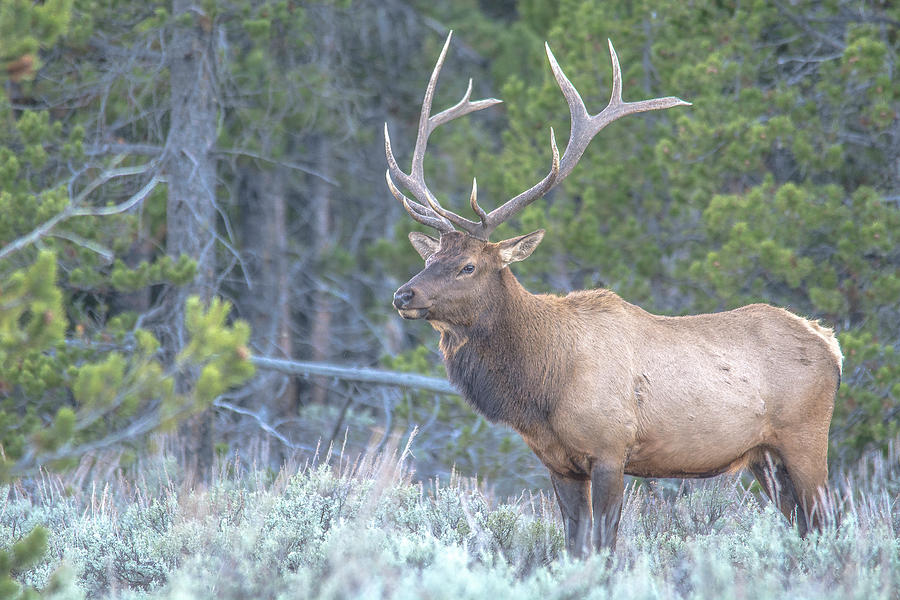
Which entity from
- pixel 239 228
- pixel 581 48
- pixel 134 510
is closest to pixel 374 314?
pixel 239 228

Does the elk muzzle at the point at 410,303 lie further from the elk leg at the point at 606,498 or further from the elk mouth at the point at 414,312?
the elk leg at the point at 606,498

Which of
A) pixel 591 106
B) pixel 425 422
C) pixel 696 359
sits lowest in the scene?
pixel 425 422

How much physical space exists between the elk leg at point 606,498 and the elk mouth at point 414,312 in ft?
4.40

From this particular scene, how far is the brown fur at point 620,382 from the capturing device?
537 centimetres

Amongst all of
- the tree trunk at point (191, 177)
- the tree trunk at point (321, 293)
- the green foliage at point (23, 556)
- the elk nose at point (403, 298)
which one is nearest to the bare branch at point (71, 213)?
the tree trunk at point (191, 177)

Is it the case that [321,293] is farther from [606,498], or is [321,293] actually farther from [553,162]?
[606,498]

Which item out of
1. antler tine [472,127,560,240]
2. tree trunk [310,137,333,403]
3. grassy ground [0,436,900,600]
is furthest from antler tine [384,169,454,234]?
tree trunk [310,137,333,403]

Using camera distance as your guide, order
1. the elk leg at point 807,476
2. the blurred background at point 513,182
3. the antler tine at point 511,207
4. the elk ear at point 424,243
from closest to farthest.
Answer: the elk leg at point 807,476 < the antler tine at point 511,207 < the elk ear at point 424,243 < the blurred background at point 513,182

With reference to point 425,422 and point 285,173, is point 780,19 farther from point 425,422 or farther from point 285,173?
point 285,173

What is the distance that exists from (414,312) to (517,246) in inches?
33.0

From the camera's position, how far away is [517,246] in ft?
18.9

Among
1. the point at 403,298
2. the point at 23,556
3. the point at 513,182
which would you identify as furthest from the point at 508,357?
the point at 513,182

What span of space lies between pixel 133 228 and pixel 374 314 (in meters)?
5.90

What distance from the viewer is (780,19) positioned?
914 centimetres
